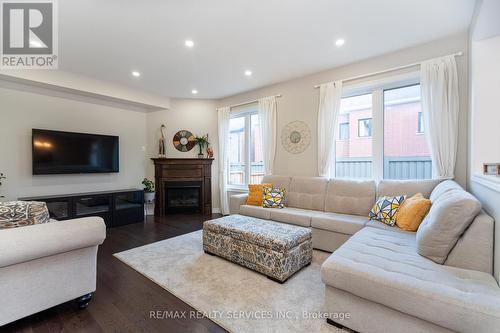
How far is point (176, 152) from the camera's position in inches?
213

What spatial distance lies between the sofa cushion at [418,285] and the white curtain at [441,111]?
1628 mm

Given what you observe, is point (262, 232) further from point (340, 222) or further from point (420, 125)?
point (420, 125)

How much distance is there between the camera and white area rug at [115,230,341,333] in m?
1.69

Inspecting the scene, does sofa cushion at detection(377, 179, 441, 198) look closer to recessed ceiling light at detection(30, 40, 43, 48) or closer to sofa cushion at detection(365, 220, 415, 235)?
sofa cushion at detection(365, 220, 415, 235)

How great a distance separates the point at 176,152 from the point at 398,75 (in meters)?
4.66

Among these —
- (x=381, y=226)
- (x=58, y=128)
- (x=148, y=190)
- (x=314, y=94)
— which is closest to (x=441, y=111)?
(x=381, y=226)

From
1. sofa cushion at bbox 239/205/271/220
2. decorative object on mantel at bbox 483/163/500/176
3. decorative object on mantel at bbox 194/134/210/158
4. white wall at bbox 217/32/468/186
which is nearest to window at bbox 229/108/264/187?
white wall at bbox 217/32/468/186

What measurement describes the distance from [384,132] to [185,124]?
4275 mm

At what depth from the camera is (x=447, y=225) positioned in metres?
1.60

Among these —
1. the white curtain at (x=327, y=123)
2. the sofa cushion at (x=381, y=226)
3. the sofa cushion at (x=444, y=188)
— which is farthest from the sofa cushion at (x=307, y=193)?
the sofa cushion at (x=444, y=188)

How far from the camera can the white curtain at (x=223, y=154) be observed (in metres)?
5.31

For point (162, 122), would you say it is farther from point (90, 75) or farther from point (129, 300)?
point (129, 300)

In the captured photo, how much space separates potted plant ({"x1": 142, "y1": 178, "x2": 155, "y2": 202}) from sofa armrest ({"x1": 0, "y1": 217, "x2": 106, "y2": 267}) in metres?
3.33

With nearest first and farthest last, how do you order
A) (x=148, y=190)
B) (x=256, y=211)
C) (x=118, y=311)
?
1. (x=118, y=311)
2. (x=256, y=211)
3. (x=148, y=190)
